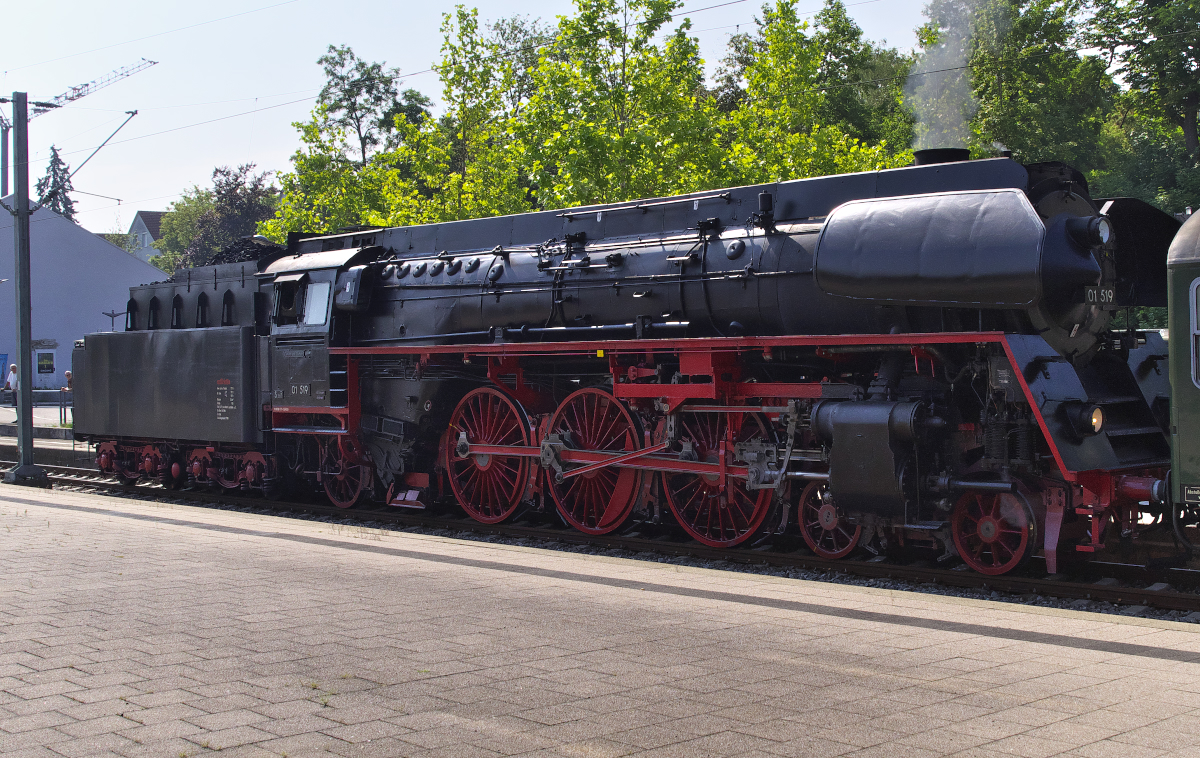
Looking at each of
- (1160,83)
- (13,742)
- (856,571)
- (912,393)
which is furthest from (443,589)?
(1160,83)

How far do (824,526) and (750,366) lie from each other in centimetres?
187

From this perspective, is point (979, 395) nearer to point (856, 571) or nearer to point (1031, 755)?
point (856, 571)

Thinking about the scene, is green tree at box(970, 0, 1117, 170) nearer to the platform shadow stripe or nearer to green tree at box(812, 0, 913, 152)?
green tree at box(812, 0, 913, 152)

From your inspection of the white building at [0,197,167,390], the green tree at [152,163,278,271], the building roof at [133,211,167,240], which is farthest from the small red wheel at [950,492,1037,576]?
the building roof at [133,211,167,240]

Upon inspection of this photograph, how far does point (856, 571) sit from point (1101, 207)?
14.2 ft

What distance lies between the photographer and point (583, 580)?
7559 millimetres

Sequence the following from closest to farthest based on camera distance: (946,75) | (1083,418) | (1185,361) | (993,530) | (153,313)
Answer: (1185,361) < (1083,418) < (993,530) < (153,313) < (946,75)

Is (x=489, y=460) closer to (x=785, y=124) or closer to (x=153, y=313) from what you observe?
(x=153, y=313)

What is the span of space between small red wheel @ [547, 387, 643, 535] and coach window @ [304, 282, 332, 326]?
4.23m

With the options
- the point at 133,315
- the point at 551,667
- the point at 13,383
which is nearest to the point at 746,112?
the point at 133,315

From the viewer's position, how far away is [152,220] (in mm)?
110500

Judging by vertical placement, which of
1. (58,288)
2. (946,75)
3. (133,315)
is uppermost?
(946,75)

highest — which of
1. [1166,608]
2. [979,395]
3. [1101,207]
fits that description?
[1101,207]

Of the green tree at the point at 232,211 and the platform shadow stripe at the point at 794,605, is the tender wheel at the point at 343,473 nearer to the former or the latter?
the platform shadow stripe at the point at 794,605
